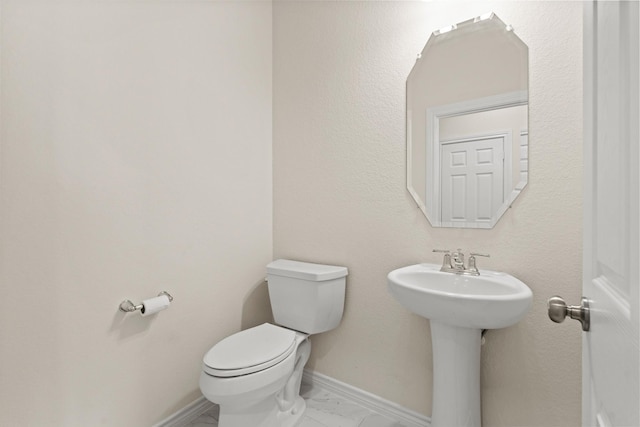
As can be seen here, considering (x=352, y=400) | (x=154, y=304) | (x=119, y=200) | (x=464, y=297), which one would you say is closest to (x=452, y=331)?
(x=464, y=297)

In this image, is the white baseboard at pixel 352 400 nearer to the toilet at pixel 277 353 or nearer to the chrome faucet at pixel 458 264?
the toilet at pixel 277 353

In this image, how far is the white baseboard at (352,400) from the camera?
1558 mm

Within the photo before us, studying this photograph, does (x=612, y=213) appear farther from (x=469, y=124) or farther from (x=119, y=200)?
(x=119, y=200)

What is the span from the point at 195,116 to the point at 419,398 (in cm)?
182

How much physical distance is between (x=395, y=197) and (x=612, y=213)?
1.16m

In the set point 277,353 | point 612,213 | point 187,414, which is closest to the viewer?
point 612,213

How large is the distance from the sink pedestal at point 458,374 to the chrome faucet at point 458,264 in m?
0.24

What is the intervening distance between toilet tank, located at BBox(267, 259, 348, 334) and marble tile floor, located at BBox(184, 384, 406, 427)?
424mm

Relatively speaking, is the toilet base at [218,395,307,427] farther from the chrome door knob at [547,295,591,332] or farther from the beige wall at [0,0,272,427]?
the chrome door knob at [547,295,591,332]

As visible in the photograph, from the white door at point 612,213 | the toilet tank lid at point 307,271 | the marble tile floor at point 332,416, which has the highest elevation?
the white door at point 612,213

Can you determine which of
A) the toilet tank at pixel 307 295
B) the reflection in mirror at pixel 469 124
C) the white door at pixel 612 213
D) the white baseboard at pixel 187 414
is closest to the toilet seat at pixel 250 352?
the toilet tank at pixel 307 295

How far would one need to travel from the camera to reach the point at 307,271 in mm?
1683

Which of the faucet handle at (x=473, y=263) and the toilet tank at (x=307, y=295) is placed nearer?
the faucet handle at (x=473, y=263)

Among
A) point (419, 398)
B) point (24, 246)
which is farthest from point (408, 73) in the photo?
point (24, 246)
